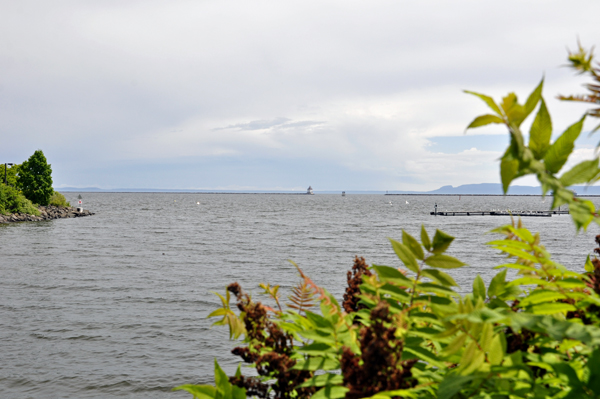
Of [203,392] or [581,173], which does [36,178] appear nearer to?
[203,392]

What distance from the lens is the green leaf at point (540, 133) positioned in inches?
45.3

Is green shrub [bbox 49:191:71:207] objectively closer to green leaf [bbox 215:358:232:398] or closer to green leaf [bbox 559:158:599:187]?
green leaf [bbox 215:358:232:398]

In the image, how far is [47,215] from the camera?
251ft

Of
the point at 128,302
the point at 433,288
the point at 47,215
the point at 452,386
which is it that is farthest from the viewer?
the point at 47,215

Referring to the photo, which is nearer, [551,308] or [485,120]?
[485,120]

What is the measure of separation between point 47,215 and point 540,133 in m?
88.9

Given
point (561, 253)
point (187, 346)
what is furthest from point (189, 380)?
point (561, 253)

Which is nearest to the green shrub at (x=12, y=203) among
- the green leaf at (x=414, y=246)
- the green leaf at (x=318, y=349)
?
the green leaf at (x=318, y=349)

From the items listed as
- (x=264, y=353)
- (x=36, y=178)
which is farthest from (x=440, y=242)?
(x=36, y=178)

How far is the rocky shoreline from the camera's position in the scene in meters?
66.9

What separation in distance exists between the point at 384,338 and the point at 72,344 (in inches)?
647

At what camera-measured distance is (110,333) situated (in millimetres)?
15914

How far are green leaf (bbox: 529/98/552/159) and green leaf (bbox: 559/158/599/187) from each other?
0.09 meters

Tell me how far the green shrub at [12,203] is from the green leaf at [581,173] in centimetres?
8072
